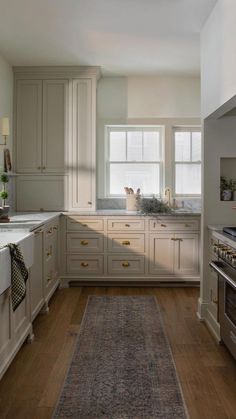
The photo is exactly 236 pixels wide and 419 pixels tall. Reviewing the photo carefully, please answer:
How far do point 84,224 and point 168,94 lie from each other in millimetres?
2045

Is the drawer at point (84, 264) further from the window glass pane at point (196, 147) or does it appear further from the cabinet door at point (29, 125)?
the window glass pane at point (196, 147)

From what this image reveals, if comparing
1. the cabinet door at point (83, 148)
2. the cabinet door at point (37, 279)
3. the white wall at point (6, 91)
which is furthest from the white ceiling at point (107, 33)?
the cabinet door at point (37, 279)

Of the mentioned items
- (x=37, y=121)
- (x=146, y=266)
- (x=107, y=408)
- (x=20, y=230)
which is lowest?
(x=107, y=408)

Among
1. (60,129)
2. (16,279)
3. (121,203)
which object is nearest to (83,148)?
(60,129)

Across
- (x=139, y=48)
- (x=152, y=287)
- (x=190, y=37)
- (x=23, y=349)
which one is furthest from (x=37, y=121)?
(x=23, y=349)

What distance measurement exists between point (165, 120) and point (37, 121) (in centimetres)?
164

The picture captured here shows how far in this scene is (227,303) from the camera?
9.40 ft

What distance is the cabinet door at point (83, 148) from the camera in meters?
4.99

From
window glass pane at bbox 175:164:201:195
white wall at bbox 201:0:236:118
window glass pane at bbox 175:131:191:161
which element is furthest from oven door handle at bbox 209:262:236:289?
window glass pane at bbox 175:131:191:161

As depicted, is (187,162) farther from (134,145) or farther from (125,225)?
(125,225)

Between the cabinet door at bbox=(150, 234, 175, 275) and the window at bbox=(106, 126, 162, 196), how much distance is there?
0.89m

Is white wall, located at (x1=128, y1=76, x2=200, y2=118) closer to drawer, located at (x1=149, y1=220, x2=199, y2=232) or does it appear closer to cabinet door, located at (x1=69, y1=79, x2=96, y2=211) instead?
cabinet door, located at (x1=69, y1=79, x2=96, y2=211)

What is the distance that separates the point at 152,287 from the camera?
4.89 m

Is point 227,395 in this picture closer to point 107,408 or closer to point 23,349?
point 107,408
